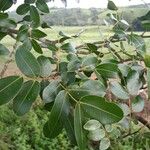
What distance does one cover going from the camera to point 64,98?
719 mm

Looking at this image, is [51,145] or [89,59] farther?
[51,145]

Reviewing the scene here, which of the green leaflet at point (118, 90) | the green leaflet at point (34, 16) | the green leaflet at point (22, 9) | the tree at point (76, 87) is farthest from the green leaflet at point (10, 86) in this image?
the green leaflet at point (22, 9)

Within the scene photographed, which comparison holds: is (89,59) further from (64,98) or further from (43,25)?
(43,25)

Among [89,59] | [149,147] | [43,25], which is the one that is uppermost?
[89,59]

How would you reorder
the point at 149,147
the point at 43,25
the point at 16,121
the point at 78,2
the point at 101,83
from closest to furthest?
1. the point at 101,83
2. the point at 149,147
3. the point at 43,25
4. the point at 78,2
5. the point at 16,121

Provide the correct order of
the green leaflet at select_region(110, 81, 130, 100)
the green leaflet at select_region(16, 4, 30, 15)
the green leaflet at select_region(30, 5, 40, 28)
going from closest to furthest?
the green leaflet at select_region(110, 81, 130, 100) → the green leaflet at select_region(30, 5, 40, 28) → the green leaflet at select_region(16, 4, 30, 15)

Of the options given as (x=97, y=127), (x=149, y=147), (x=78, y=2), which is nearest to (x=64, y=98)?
(x=97, y=127)

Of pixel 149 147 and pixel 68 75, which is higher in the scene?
pixel 68 75

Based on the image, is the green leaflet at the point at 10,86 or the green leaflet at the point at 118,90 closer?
the green leaflet at the point at 10,86

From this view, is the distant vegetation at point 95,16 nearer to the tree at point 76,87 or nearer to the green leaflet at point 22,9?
the green leaflet at point 22,9

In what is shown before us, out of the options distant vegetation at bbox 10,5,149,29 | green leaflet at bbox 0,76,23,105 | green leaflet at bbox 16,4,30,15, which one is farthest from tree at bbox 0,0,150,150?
distant vegetation at bbox 10,5,149,29

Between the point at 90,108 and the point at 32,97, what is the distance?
0.13m

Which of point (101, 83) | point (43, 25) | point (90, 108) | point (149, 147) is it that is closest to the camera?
point (90, 108)

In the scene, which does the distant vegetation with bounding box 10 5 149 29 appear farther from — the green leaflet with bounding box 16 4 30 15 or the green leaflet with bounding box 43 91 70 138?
the green leaflet with bounding box 43 91 70 138
